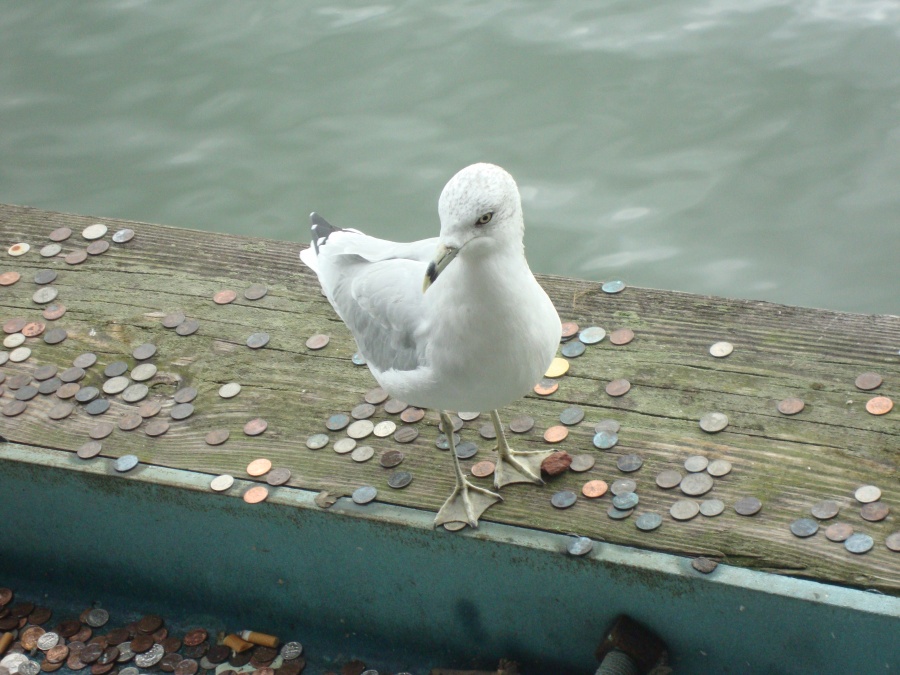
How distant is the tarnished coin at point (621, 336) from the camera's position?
328cm

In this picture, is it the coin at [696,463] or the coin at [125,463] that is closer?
the coin at [696,463]

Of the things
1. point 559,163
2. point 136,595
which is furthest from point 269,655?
point 559,163

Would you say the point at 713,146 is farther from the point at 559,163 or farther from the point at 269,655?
the point at 269,655

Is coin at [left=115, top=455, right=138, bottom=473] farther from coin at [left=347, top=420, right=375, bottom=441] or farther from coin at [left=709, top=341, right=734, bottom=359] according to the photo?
coin at [left=709, top=341, right=734, bottom=359]

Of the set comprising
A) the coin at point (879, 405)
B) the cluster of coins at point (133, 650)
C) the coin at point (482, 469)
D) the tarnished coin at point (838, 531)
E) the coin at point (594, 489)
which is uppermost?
the coin at point (879, 405)

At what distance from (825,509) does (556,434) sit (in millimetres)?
752

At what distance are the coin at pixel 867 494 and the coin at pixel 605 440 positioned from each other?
63cm

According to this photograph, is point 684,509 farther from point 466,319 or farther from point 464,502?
point 466,319

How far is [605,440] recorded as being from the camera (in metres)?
2.95

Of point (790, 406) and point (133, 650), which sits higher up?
point (790, 406)

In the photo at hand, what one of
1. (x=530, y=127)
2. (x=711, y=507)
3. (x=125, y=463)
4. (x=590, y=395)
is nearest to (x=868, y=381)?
(x=711, y=507)

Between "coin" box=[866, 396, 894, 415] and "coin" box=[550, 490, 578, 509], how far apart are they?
83 cm

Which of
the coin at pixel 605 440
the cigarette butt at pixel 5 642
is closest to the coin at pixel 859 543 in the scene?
the coin at pixel 605 440

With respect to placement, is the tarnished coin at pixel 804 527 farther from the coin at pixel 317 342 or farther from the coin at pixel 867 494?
the coin at pixel 317 342
